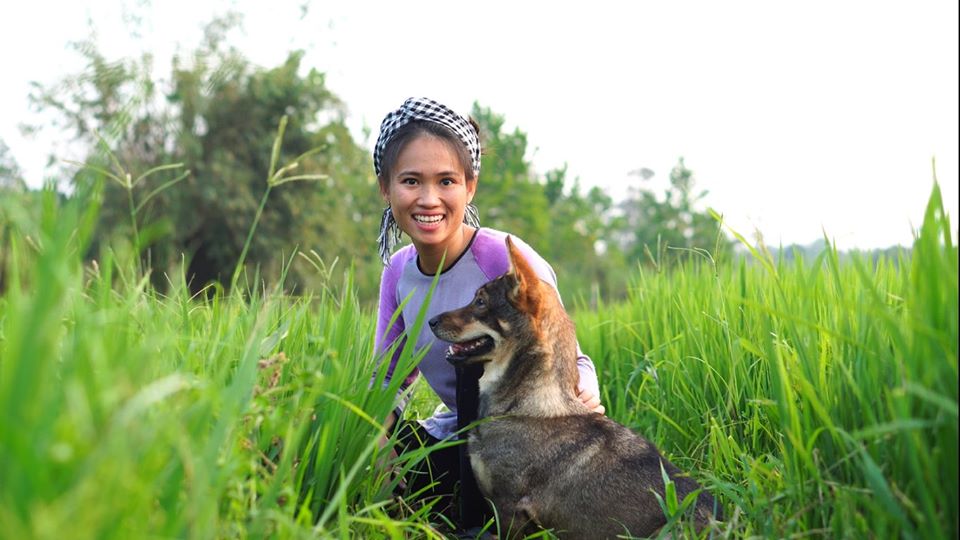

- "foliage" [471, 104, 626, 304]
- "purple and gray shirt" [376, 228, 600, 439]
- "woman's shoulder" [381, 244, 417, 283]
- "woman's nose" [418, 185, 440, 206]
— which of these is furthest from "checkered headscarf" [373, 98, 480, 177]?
"foliage" [471, 104, 626, 304]

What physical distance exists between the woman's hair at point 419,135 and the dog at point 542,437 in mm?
762

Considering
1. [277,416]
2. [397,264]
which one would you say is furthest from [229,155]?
[277,416]

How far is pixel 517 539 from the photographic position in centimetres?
350

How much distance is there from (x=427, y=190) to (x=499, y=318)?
2.75 feet

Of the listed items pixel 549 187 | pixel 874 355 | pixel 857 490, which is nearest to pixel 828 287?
pixel 874 355

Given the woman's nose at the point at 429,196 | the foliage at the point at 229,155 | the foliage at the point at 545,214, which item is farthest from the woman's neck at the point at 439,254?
the foliage at the point at 545,214

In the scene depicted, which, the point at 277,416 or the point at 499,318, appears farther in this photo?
the point at 499,318

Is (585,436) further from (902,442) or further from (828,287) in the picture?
(902,442)

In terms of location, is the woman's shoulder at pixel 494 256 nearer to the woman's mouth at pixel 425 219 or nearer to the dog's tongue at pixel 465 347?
the woman's mouth at pixel 425 219

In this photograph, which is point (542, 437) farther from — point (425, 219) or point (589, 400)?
point (425, 219)

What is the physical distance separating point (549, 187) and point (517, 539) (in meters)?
63.7

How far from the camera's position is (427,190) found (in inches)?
162

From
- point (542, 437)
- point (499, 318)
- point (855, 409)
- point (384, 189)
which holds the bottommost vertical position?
point (542, 437)

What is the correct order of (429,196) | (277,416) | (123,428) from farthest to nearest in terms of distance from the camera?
(429,196) → (277,416) → (123,428)
